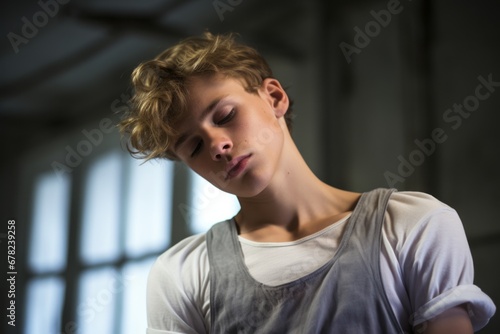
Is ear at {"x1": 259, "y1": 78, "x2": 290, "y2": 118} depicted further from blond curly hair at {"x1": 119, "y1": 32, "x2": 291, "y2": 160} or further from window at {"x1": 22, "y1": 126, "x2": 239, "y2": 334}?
window at {"x1": 22, "y1": 126, "x2": 239, "y2": 334}

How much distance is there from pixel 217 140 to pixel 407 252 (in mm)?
251

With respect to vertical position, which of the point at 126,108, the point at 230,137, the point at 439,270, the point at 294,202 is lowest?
the point at 439,270

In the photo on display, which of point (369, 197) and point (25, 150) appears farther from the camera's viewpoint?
point (25, 150)

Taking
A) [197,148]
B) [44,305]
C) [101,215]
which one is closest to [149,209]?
[101,215]

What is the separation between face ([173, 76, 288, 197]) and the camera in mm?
810

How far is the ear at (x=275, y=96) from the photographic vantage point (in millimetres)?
890

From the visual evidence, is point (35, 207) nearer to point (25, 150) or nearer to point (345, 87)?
point (25, 150)

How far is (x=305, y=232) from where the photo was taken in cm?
85

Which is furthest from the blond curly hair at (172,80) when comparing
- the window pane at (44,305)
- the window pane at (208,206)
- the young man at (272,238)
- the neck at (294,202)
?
the window pane at (44,305)

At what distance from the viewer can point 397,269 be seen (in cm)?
75

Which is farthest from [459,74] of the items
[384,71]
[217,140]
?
[217,140]


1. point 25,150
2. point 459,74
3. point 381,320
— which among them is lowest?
point 381,320

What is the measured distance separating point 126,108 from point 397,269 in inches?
23.4

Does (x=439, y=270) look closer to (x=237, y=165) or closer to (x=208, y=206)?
(x=237, y=165)
